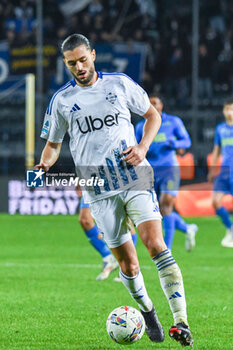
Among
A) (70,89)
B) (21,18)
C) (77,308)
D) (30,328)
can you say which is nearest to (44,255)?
(77,308)

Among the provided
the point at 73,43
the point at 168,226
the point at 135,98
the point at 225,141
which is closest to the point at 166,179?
the point at 168,226

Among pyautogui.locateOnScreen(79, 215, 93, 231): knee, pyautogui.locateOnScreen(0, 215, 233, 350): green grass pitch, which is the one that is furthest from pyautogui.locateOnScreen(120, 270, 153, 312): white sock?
pyautogui.locateOnScreen(79, 215, 93, 231): knee

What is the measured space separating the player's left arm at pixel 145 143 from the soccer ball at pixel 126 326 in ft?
3.36

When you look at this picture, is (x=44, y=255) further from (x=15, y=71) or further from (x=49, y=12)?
(x=49, y=12)

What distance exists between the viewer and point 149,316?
5.21 meters

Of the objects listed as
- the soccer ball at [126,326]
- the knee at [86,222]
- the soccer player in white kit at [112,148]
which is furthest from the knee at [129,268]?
the knee at [86,222]

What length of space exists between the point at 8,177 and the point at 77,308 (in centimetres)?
1059

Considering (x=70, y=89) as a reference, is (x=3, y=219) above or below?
below

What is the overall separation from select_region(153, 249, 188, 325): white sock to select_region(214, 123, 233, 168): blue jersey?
284 inches

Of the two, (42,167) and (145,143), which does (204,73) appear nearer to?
(42,167)

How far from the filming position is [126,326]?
4938 millimetres

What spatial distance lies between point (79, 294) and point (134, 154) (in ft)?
9.51

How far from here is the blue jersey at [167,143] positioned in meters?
9.73

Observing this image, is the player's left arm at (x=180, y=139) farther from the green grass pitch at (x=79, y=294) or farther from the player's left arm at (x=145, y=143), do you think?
the player's left arm at (x=145, y=143)
